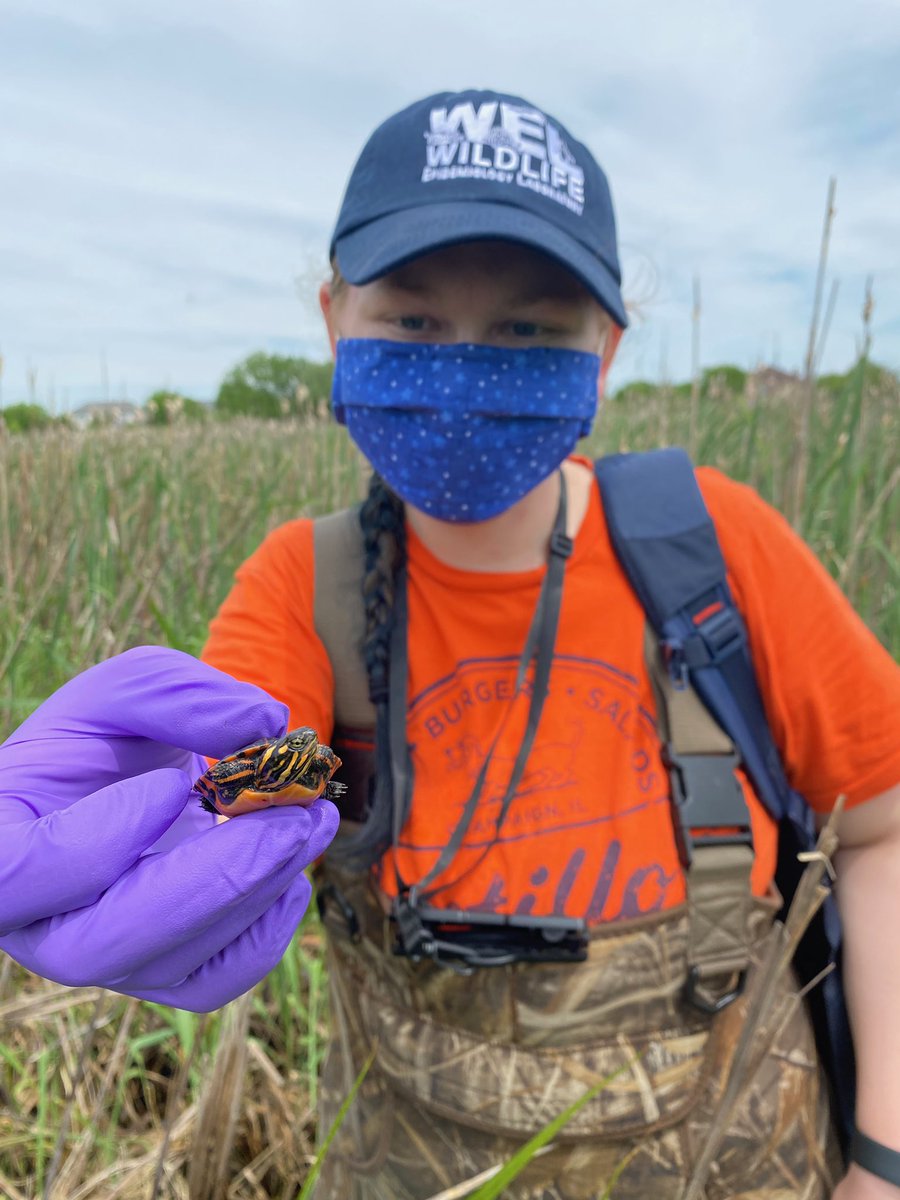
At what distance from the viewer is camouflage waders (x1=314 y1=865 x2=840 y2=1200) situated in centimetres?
121

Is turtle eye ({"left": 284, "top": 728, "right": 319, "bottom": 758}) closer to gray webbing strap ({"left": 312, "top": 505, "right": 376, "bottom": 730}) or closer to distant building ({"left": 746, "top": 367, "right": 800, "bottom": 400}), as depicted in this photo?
gray webbing strap ({"left": 312, "top": 505, "right": 376, "bottom": 730})

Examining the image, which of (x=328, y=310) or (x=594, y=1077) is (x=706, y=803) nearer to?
(x=594, y=1077)

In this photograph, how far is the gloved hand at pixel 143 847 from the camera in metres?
0.72

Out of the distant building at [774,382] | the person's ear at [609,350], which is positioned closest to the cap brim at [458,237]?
the person's ear at [609,350]

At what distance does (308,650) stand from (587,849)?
0.55 m

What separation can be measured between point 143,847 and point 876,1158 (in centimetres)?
116

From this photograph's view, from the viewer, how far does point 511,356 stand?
130 centimetres

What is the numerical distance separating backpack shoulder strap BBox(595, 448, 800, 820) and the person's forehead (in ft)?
1.26

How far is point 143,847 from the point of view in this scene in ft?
2.50

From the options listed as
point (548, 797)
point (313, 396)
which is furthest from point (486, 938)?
point (313, 396)

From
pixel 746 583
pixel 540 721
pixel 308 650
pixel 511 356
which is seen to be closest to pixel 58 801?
pixel 308 650

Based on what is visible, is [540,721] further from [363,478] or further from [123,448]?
[123,448]

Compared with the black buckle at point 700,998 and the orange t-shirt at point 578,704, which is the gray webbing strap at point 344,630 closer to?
the orange t-shirt at point 578,704

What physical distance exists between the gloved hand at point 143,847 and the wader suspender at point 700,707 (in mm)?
507
